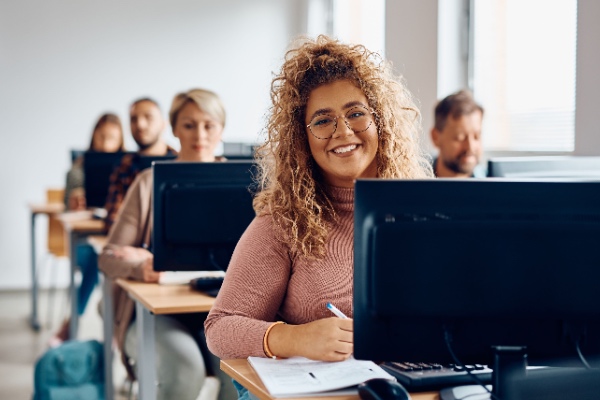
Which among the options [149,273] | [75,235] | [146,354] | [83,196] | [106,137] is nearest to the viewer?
[146,354]

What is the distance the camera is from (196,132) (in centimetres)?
330

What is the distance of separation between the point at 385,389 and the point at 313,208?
1.87ft

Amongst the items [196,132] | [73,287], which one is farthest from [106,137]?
[196,132]

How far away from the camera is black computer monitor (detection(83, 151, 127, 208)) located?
466 centimetres

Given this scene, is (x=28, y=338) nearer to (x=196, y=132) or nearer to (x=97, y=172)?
(x=97, y=172)

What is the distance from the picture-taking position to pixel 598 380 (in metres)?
1.33

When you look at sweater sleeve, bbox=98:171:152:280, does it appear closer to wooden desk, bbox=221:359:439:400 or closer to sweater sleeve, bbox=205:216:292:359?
sweater sleeve, bbox=205:216:292:359

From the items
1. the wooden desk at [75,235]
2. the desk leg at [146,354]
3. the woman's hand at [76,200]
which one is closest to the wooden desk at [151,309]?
the desk leg at [146,354]

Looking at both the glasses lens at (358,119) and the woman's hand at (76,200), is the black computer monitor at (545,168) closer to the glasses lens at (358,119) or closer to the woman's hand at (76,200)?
the glasses lens at (358,119)

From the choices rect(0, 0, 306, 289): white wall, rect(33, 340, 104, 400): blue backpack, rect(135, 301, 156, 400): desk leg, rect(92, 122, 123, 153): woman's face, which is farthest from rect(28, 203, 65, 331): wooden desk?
rect(135, 301, 156, 400): desk leg

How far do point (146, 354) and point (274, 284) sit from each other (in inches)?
35.7

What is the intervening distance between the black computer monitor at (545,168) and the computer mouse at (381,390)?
72 centimetres

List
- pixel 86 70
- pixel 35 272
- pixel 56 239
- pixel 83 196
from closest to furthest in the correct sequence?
pixel 83 196
pixel 35 272
pixel 56 239
pixel 86 70

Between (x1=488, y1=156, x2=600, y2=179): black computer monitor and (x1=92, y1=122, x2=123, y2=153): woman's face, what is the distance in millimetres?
4347
